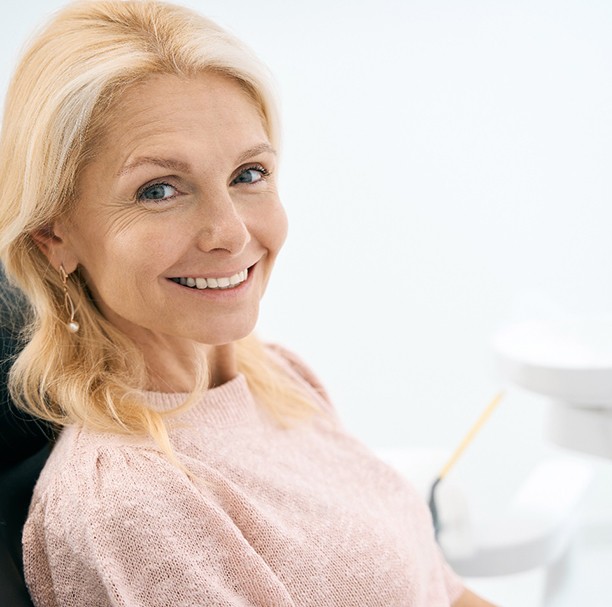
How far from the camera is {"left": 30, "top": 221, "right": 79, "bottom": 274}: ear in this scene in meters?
0.98

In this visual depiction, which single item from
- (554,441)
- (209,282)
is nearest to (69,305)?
(209,282)

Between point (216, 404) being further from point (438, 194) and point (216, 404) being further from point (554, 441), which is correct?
point (438, 194)

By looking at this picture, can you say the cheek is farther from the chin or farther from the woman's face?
the chin

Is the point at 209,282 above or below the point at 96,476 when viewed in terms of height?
above

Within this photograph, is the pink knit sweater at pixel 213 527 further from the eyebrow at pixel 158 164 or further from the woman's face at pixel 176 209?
the eyebrow at pixel 158 164

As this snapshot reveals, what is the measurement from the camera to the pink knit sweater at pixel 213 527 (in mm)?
849

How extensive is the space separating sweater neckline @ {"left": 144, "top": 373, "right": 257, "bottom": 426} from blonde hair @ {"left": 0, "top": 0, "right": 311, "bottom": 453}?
0.02 metres

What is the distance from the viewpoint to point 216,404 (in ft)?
3.56

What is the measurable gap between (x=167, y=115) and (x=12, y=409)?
39cm

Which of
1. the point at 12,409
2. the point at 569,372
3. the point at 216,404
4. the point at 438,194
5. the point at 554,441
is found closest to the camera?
the point at 12,409

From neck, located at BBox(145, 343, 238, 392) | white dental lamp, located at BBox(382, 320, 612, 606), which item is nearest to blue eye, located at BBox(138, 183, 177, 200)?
neck, located at BBox(145, 343, 238, 392)

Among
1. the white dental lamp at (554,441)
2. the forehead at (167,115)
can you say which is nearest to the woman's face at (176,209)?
the forehead at (167,115)

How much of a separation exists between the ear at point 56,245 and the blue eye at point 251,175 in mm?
209

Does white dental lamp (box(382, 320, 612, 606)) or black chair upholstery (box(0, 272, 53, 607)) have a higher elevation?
black chair upholstery (box(0, 272, 53, 607))
